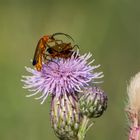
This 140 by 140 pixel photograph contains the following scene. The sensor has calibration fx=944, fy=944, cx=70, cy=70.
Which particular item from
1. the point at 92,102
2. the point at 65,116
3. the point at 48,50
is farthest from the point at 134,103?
the point at 48,50

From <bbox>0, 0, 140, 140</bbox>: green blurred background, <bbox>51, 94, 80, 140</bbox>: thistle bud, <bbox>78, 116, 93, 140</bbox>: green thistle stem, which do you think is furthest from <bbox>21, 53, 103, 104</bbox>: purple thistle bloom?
<bbox>0, 0, 140, 140</bbox>: green blurred background

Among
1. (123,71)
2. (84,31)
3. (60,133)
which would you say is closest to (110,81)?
(123,71)

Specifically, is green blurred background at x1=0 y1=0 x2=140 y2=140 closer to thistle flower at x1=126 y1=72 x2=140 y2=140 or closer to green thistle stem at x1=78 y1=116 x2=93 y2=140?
green thistle stem at x1=78 y1=116 x2=93 y2=140

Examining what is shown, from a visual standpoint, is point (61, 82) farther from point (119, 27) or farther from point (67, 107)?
point (119, 27)

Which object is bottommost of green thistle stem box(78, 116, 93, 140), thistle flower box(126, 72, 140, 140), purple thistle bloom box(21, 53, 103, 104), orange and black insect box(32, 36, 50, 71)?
green thistle stem box(78, 116, 93, 140)

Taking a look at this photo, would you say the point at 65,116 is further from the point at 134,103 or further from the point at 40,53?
the point at 134,103

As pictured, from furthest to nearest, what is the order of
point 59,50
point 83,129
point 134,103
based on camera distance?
point 59,50, point 83,129, point 134,103

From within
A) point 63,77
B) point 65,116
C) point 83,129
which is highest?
point 63,77
